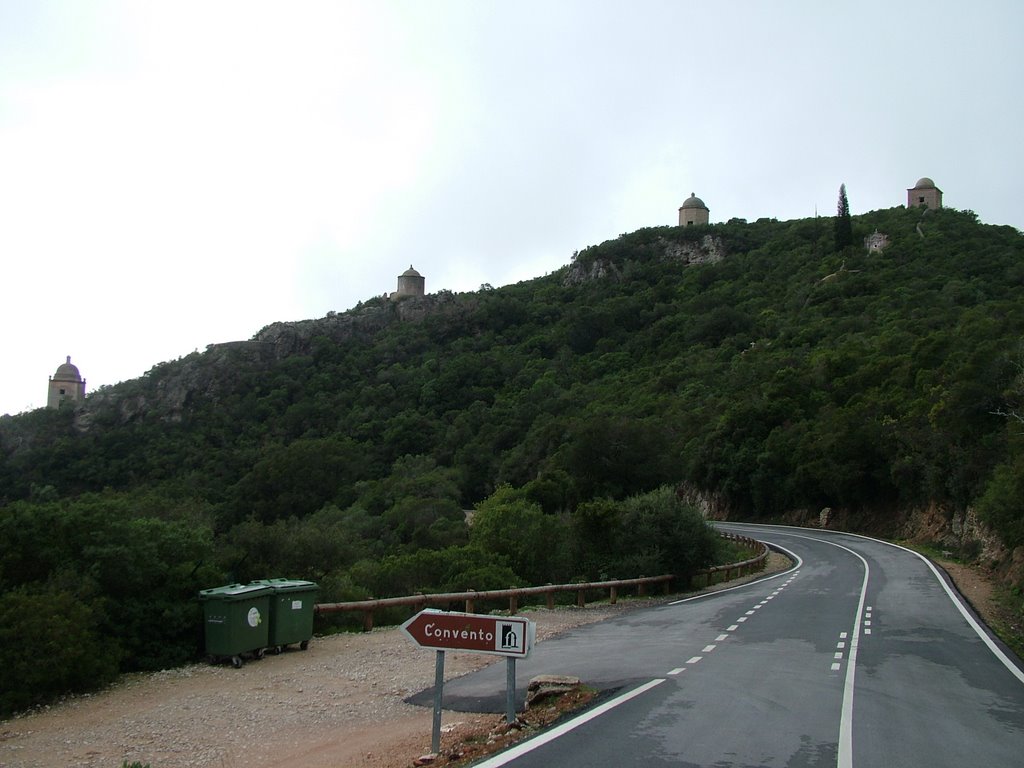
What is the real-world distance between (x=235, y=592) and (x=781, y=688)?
23.9 feet

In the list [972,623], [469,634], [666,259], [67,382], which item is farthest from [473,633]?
[67,382]

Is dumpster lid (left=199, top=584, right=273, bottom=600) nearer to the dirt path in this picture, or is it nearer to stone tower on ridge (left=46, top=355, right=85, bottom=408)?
the dirt path

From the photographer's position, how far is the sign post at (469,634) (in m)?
7.21

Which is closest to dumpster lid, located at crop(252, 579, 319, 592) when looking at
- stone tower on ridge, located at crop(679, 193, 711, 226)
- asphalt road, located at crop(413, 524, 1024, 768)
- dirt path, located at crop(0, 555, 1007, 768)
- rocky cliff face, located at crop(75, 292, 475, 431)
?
dirt path, located at crop(0, 555, 1007, 768)

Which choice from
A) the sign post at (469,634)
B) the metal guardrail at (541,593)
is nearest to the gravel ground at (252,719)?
the sign post at (469,634)

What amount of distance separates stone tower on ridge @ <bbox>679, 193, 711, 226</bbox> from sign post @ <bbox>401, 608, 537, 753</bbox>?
140 meters

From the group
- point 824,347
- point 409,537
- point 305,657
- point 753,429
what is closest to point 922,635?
point 305,657

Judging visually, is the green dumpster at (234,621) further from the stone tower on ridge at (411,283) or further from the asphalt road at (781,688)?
the stone tower on ridge at (411,283)

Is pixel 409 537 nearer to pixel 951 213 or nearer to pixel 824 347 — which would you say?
pixel 824 347

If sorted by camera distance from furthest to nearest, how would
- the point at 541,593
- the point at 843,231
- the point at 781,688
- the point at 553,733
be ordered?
the point at 843,231 → the point at 541,593 → the point at 781,688 → the point at 553,733

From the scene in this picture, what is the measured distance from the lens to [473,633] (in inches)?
287

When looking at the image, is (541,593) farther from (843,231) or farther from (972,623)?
(843,231)

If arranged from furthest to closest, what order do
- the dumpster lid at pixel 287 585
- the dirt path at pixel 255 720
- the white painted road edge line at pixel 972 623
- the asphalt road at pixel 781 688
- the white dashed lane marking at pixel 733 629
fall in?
1. the dumpster lid at pixel 287 585
2. the white painted road edge line at pixel 972 623
3. the white dashed lane marking at pixel 733 629
4. the dirt path at pixel 255 720
5. the asphalt road at pixel 781 688

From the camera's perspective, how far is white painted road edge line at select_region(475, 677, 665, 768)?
685 centimetres
